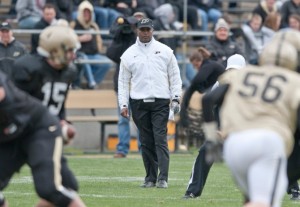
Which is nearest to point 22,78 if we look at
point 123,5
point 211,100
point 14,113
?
point 14,113

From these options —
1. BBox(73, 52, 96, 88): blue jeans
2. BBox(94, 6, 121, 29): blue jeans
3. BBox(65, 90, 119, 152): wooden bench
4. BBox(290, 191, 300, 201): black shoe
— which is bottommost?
BBox(65, 90, 119, 152): wooden bench

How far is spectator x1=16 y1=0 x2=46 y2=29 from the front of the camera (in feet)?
66.4

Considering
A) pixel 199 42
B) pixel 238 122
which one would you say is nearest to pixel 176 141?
pixel 199 42

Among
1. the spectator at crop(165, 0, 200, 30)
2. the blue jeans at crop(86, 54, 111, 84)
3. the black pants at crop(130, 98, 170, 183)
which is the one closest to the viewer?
the black pants at crop(130, 98, 170, 183)

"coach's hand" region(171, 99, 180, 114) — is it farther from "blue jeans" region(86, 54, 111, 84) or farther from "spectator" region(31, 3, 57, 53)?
"blue jeans" region(86, 54, 111, 84)

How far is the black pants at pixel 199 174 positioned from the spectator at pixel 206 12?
11.1 m

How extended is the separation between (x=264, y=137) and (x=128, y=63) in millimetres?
6649

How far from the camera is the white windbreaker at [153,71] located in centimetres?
1362

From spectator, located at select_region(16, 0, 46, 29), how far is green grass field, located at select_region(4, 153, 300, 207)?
3.94m

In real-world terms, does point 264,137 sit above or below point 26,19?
above

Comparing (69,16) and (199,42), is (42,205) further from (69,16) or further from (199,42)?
(199,42)

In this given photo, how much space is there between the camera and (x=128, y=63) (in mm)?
13773

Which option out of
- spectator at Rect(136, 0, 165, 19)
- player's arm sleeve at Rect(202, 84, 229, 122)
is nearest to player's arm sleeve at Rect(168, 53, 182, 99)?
player's arm sleeve at Rect(202, 84, 229, 122)

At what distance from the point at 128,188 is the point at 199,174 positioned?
1551 millimetres
